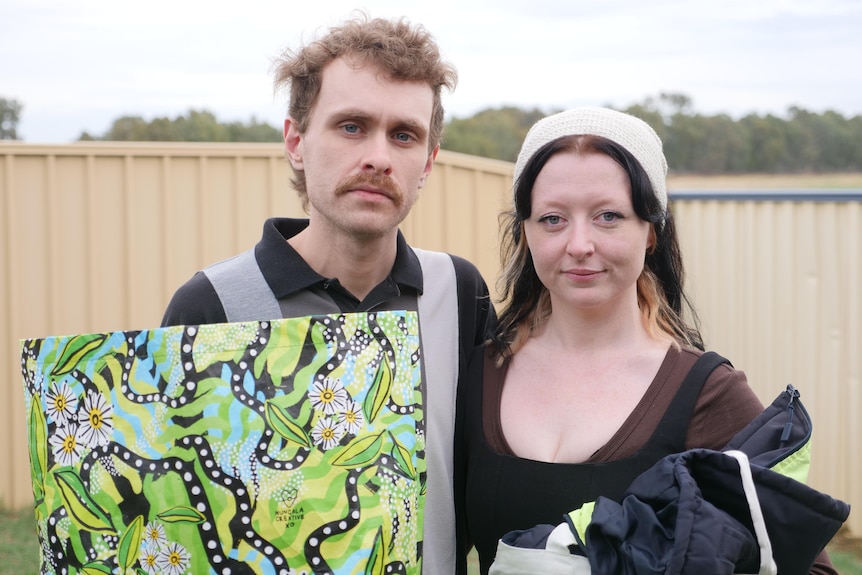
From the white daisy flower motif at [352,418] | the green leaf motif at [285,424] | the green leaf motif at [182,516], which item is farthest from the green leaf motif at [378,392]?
the green leaf motif at [182,516]

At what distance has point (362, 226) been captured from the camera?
2352mm

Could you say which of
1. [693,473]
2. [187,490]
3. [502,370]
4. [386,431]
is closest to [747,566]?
[693,473]

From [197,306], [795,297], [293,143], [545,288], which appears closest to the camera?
[197,306]

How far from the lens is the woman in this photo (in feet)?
6.94

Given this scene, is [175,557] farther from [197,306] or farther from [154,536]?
[197,306]

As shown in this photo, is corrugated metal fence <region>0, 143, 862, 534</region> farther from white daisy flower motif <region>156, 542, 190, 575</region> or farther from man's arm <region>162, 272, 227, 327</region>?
white daisy flower motif <region>156, 542, 190, 575</region>

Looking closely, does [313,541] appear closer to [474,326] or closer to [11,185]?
[474,326]

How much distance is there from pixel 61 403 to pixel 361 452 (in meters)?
0.57

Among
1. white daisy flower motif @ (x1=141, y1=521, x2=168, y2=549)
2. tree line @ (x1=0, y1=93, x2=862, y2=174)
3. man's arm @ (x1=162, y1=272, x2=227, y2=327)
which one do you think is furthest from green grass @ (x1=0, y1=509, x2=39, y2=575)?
tree line @ (x1=0, y1=93, x2=862, y2=174)

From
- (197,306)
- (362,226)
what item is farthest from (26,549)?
(362,226)

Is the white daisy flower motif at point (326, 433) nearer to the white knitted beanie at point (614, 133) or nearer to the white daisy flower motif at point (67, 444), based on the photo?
the white daisy flower motif at point (67, 444)

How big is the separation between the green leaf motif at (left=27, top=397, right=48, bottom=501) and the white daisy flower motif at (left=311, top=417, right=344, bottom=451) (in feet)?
1.64

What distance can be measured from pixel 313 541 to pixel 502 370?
799 millimetres

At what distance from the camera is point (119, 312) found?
6527 mm
